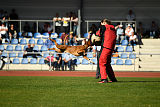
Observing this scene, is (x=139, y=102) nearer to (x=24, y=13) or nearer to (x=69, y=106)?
(x=69, y=106)

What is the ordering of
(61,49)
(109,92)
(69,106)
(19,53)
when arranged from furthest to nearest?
(19,53)
(61,49)
(109,92)
(69,106)

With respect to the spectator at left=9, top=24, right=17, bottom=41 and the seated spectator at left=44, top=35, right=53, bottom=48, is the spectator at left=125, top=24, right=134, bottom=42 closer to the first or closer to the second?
the seated spectator at left=44, top=35, right=53, bottom=48

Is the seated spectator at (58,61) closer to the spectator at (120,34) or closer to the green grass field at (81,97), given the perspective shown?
the spectator at (120,34)

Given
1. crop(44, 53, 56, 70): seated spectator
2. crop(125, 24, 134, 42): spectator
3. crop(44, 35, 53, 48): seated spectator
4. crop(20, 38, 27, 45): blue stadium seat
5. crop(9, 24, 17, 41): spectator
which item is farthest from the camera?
crop(9, 24, 17, 41): spectator

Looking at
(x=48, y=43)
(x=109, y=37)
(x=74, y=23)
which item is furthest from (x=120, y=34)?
(x=109, y=37)

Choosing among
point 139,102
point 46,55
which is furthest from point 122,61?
point 139,102

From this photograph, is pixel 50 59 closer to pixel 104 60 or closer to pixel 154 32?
pixel 154 32

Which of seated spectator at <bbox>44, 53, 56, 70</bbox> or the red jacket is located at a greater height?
the red jacket

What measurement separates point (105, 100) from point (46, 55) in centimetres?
1589

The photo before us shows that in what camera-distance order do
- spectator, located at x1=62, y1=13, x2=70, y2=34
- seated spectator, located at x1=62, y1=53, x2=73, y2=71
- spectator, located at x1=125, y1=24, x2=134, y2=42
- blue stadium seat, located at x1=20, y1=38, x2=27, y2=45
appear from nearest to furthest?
1. seated spectator, located at x1=62, y1=53, x2=73, y2=71
2. spectator, located at x1=125, y1=24, x2=134, y2=42
3. blue stadium seat, located at x1=20, y1=38, x2=27, y2=45
4. spectator, located at x1=62, y1=13, x2=70, y2=34

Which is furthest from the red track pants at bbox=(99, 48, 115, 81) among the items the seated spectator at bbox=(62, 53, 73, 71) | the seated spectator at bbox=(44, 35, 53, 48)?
the seated spectator at bbox=(44, 35, 53, 48)

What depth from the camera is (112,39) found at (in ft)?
40.9

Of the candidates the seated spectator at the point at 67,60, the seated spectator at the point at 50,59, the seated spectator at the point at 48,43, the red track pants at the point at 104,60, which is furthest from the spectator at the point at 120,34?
the red track pants at the point at 104,60

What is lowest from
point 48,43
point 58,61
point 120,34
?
point 58,61
